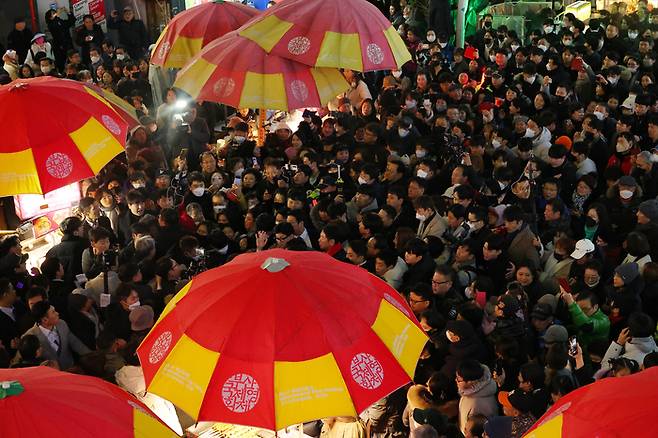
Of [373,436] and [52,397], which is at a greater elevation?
[52,397]

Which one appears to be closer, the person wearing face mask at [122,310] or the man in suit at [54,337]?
the man in suit at [54,337]

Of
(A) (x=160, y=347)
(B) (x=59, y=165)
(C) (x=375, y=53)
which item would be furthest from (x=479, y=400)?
(C) (x=375, y=53)

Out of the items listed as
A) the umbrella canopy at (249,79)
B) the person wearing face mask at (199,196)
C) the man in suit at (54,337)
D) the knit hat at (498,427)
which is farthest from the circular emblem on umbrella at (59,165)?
the knit hat at (498,427)

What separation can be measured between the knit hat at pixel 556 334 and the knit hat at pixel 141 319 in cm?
302

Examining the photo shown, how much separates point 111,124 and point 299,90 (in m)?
2.41

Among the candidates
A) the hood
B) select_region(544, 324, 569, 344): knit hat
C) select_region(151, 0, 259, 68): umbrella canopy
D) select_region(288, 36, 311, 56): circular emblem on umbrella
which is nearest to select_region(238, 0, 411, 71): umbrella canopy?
select_region(288, 36, 311, 56): circular emblem on umbrella

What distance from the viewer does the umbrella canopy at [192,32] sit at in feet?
38.1

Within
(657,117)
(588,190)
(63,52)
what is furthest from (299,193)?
(63,52)

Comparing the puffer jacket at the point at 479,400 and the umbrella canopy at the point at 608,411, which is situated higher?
the umbrella canopy at the point at 608,411

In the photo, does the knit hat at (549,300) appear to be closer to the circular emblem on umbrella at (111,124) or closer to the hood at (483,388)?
the hood at (483,388)

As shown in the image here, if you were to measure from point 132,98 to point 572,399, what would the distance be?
33.7ft

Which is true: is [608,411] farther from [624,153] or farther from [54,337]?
[624,153]

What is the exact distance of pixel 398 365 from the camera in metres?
5.12

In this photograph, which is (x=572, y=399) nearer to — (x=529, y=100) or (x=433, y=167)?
(x=433, y=167)
